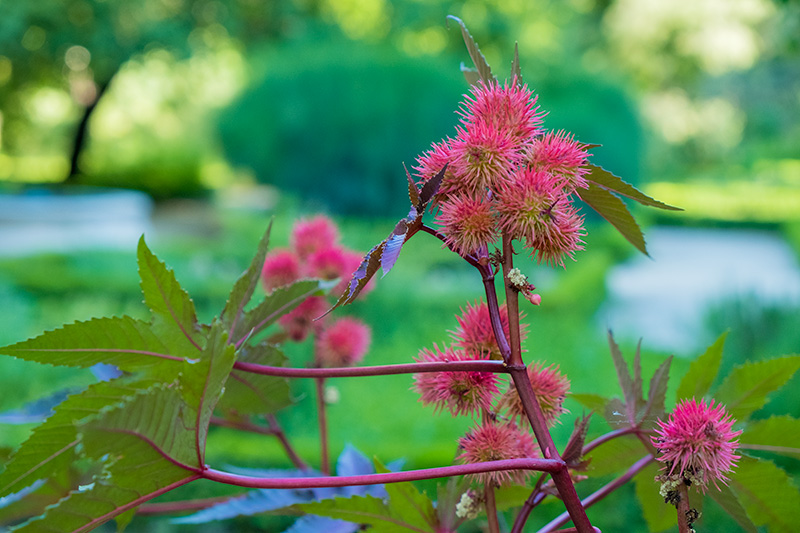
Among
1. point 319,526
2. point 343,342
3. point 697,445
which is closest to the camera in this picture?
point 697,445

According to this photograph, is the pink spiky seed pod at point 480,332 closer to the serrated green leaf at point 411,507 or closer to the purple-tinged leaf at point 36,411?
the serrated green leaf at point 411,507

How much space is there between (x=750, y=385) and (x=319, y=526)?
13.6 inches

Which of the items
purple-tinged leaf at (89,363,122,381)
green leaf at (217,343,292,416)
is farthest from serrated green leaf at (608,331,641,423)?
purple-tinged leaf at (89,363,122,381)

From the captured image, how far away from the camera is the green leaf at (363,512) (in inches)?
17.3

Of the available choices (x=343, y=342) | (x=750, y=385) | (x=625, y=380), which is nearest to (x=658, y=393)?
(x=625, y=380)

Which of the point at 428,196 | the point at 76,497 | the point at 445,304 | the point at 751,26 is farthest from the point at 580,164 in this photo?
the point at 751,26

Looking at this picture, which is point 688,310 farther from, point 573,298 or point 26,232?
point 26,232

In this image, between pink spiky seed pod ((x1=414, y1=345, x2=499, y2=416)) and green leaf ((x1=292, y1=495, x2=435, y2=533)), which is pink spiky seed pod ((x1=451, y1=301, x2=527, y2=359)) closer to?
pink spiky seed pod ((x1=414, y1=345, x2=499, y2=416))

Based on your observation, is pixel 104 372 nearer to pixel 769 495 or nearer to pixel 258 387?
pixel 258 387

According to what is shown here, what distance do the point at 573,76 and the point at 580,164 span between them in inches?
419

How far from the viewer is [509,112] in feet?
1.33

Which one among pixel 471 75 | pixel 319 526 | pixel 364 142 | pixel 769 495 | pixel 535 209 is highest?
pixel 364 142

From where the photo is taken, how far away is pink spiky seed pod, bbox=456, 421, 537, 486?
17.3 inches

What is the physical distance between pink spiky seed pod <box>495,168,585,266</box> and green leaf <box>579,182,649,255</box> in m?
0.03
